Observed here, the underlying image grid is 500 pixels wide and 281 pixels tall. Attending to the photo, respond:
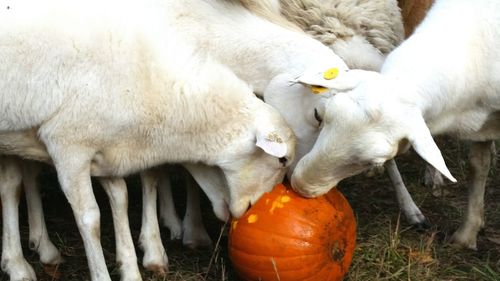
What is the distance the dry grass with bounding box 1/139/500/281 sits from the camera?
5.43m

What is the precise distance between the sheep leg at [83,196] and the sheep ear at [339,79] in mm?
1274

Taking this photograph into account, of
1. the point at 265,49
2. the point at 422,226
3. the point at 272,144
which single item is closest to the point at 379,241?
the point at 422,226

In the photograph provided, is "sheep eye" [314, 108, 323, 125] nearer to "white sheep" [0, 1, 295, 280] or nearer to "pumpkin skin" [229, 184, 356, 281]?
"white sheep" [0, 1, 295, 280]

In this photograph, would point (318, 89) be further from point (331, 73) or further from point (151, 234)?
point (151, 234)

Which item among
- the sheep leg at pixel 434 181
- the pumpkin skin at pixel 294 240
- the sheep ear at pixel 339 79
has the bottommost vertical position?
the sheep leg at pixel 434 181

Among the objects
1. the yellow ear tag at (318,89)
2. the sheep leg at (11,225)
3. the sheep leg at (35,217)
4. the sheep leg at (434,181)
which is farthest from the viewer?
the sheep leg at (434,181)

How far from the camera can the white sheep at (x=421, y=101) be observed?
4.62m

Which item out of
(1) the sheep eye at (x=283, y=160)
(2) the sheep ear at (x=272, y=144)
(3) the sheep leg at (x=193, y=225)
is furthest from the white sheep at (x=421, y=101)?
(3) the sheep leg at (x=193, y=225)

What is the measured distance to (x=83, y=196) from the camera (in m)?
5.03

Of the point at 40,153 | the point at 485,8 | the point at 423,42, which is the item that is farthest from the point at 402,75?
the point at 40,153

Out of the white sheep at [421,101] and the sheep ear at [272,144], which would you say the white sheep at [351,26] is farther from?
the sheep ear at [272,144]

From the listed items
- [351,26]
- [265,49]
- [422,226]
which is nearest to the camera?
[265,49]

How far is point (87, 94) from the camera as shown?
4.86m

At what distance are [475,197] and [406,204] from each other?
53 centimetres
